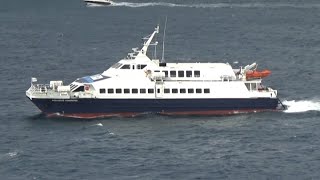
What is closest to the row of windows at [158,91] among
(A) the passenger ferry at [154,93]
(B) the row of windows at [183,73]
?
(A) the passenger ferry at [154,93]

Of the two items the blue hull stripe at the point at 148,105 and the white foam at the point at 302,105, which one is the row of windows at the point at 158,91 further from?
the white foam at the point at 302,105

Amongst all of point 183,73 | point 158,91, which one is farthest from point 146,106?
point 183,73

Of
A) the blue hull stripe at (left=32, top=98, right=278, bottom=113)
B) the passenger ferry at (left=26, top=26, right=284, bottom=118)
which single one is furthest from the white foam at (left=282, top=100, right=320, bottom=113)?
the blue hull stripe at (left=32, top=98, right=278, bottom=113)

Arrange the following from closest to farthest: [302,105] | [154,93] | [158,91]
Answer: [154,93] < [158,91] < [302,105]

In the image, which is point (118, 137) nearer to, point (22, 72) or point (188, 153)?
point (188, 153)

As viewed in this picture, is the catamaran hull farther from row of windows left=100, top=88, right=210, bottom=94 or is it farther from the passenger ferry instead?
row of windows left=100, top=88, right=210, bottom=94

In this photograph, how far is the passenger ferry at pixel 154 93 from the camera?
140 metres

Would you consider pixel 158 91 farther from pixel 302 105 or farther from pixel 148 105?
pixel 302 105

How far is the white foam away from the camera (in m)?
144

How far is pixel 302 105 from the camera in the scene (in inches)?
5773

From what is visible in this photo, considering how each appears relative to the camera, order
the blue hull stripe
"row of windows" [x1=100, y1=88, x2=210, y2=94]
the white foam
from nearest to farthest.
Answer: the blue hull stripe → "row of windows" [x1=100, y1=88, x2=210, y2=94] → the white foam

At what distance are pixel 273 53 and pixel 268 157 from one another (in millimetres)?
77419

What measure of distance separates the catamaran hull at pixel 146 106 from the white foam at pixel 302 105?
3800 millimetres

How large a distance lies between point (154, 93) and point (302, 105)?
963 inches
